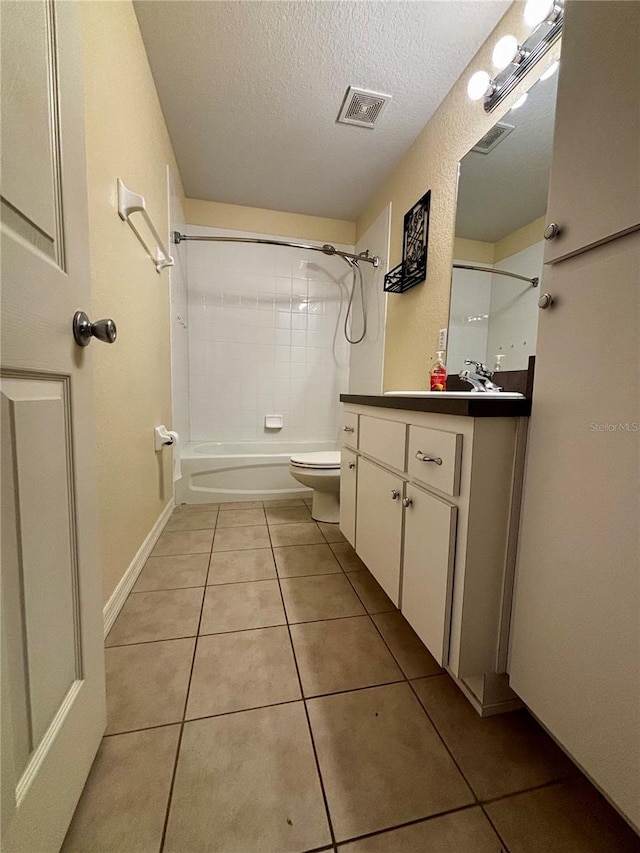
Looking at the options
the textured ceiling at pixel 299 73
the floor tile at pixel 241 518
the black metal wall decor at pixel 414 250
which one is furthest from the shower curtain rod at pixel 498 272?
→ the floor tile at pixel 241 518

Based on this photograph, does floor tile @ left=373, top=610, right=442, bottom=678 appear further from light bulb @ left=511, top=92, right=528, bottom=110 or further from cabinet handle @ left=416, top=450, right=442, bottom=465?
light bulb @ left=511, top=92, right=528, bottom=110

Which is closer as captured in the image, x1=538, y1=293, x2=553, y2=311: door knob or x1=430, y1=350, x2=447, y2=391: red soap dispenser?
x1=538, y1=293, x2=553, y2=311: door knob

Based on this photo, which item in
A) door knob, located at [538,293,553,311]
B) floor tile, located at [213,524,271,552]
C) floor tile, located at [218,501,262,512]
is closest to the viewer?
door knob, located at [538,293,553,311]

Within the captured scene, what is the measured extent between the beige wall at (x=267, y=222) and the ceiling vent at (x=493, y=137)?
162 cm

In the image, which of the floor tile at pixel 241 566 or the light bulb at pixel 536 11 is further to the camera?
the floor tile at pixel 241 566

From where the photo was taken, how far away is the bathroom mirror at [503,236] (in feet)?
3.72

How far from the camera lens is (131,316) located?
134cm

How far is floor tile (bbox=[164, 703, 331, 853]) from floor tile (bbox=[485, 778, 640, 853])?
35 centimetres

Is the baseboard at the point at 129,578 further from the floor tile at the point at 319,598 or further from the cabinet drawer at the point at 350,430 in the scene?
the cabinet drawer at the point at 350,430

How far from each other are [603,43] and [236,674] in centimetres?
161

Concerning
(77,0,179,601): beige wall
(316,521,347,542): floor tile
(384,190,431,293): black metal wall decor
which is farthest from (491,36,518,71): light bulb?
(316,521,347,542): floor tile

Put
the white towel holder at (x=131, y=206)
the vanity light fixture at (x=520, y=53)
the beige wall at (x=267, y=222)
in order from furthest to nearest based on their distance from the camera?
the beige wall at (x=267, y=222), the white towel holder at (x=131, y=206), the vanity light fixture at (x=520, y=53)

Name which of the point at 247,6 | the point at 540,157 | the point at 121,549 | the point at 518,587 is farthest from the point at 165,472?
the point at 540,157

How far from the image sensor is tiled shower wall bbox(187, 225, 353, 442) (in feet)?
9.02
